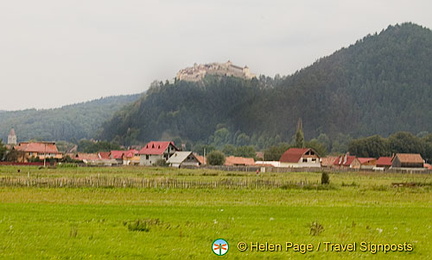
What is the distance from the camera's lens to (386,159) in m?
160

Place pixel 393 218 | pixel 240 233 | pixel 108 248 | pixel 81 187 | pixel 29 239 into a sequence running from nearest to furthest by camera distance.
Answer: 1. pixel 108 248
2. pixel 29 239
3. pixel 240 233
4. pixel 393 218
5. pixel 81 187

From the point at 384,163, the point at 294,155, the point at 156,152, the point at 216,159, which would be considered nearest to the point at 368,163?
the point at 384,163

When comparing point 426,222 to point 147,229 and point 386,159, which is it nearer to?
point 147,229

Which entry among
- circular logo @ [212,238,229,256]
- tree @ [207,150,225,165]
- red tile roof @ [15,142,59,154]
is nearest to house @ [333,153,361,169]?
tree @ [207,150,225,165]

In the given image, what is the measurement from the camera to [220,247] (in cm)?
1683

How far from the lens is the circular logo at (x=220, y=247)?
54.1 ft

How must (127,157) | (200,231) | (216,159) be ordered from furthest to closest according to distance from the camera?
1. (127,157)
2. (216,159)
3. (200,231)

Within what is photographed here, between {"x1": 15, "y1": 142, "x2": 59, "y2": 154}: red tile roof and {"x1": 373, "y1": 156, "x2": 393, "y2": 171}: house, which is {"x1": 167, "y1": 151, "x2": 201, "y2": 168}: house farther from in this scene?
{"x1": 373, "y1": 156, "x2": 393, "y2": 171}: house

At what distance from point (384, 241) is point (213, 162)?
133 m

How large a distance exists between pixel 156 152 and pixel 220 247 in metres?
143

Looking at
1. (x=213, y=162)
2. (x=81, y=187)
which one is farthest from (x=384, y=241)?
(x=213, y=162)

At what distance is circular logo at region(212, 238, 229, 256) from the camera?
16500mm

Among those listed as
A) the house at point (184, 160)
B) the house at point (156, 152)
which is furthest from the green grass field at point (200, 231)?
the house at point (156, 152)

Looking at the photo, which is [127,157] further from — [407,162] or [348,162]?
[407,162]
